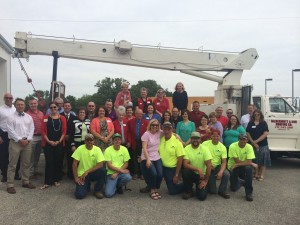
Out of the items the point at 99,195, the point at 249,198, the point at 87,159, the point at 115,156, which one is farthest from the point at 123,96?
the point at 249,198

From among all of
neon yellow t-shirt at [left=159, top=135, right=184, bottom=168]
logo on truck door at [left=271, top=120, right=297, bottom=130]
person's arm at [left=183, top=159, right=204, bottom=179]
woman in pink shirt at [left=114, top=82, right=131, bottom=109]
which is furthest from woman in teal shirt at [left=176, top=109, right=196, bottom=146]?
logo on truck door at [left=271, top=120, right=297, bottom=130]

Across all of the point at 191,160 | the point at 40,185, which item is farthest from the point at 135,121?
the point at 40,185

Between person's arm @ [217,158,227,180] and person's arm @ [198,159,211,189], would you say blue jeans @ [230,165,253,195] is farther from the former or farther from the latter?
A: person's arm @ [198,159,211,189]

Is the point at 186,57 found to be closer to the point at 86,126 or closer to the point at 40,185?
the point at 86,126

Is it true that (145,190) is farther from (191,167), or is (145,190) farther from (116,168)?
(191,167)

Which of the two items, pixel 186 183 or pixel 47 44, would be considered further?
pixel 47 44

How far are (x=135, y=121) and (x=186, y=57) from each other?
182 inches

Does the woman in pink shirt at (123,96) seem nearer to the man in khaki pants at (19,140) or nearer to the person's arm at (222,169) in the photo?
the man in khaki pants at (19,140)

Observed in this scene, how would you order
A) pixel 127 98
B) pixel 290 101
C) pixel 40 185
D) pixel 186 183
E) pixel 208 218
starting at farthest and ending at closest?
pixel 290 101, pixel 127 98, pixel 40 185, pixel 186 183, pixel 208 218

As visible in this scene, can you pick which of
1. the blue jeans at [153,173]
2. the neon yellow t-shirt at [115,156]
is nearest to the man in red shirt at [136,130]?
the neon yellow t-shirt at [115,156]

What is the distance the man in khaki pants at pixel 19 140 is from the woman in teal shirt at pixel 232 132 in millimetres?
4448

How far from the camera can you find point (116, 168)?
20.9 feet

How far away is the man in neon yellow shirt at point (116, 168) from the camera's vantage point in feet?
20.8

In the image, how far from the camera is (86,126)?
7.19 m
